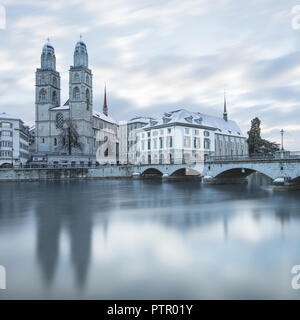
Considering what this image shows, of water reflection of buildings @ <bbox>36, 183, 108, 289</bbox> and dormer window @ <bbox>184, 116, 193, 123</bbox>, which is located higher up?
dormer window @ <bbox>184, 116, 193, 123</bbox>

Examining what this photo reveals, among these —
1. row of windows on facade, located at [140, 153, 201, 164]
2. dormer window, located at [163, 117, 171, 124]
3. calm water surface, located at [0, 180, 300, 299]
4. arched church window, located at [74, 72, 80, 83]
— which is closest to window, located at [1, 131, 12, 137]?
arched church window, located at [74, 72, 80, 83]

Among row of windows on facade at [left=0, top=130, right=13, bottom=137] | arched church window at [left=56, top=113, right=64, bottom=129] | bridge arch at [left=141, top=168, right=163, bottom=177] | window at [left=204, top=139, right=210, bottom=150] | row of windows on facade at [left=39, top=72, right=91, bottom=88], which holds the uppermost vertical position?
row of windows on facade at [left=39, top=72, right=91, bottom=88]

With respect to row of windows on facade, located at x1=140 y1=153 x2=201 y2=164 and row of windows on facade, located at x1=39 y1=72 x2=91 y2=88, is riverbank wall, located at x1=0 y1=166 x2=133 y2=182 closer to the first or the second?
row of windows on facade, located at x1=140 y1=153 x2=201 y2=164

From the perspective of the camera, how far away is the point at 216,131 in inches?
2803

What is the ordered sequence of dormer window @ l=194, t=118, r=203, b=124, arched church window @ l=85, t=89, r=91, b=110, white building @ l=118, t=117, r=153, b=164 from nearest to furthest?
dormer window @ l=194, t=118, r=203, b=124
arched church window @ l=85, t=89, r=91, b=110
white building @ l=118, t=117, r=153, b=164

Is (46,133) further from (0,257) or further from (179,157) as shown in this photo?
(0,257)

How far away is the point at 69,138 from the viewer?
7000 cm

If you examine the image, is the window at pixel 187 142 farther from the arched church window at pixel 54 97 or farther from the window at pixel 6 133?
the arched church window at pixel 54 97

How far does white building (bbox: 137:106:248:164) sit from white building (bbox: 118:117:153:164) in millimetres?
18303

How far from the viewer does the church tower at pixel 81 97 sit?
245 ft

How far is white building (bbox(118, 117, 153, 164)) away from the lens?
86.8 m

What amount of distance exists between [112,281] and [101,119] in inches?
3356

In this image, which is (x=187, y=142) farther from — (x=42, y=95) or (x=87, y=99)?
(x=42, y=95)
